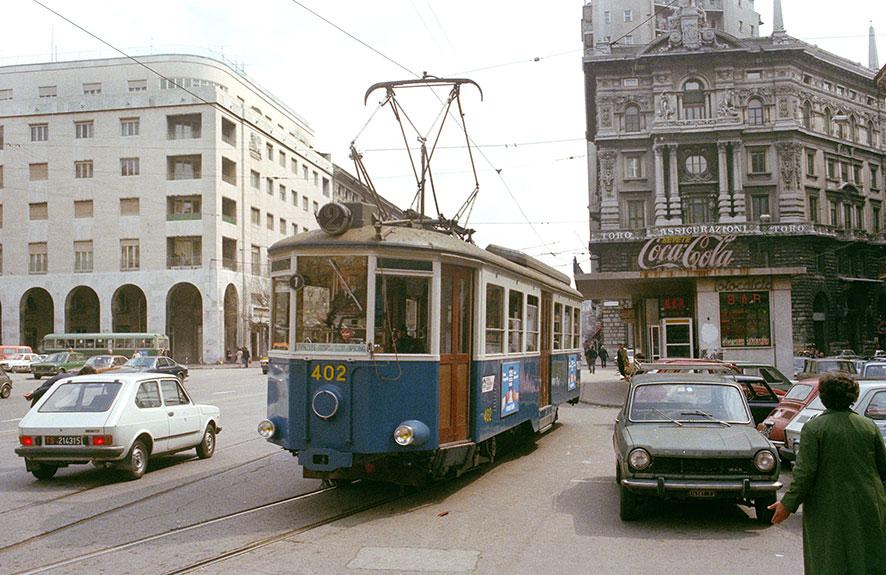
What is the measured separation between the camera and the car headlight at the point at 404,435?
8.40 meters

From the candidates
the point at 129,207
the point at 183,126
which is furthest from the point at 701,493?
the point at 129,207

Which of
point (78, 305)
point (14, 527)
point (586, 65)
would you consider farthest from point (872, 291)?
point (14, 527)

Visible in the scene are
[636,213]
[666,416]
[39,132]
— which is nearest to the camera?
[666,416]

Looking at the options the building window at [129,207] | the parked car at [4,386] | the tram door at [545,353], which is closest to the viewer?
the tram door at [545,353]

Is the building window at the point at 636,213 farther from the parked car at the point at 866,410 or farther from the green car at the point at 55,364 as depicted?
the parked car at the point at 866,410

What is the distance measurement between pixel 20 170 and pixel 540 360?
55.1 meters

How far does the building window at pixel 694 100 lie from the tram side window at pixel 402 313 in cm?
5827

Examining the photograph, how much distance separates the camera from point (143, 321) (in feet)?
200

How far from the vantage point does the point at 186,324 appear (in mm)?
60656

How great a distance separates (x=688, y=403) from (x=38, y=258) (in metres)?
58.1

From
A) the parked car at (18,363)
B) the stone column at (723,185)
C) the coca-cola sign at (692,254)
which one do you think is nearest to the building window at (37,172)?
the parked car at (18,363)

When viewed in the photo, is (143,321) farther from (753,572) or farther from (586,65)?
(753,572)

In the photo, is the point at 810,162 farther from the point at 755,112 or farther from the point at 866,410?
the point at 866,410

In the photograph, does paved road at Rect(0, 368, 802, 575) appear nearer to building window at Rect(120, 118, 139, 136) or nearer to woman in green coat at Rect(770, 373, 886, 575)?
woman in green coat at Rect(770, 373, 886, 575)
